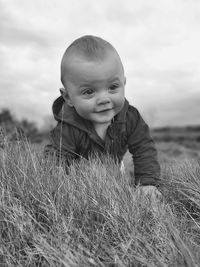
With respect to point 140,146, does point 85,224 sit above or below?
below

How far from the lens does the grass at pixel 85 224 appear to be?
5.42ft

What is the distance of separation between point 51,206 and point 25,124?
13.1 metres

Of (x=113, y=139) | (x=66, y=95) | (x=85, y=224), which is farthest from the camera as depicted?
(x=113, y=139)

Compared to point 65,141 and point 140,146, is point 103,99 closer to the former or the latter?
point 65,141

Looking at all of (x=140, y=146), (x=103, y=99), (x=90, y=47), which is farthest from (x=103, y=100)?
(x=140, y=146)

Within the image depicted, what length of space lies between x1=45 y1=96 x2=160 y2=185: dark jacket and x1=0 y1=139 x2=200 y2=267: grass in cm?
96

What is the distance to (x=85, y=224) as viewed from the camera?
195 cm

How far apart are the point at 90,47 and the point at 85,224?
5.81 ft

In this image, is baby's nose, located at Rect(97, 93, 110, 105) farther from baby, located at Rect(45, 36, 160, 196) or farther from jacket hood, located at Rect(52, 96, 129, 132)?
jacket hood, located at Rect(52, 96, 129, 132)

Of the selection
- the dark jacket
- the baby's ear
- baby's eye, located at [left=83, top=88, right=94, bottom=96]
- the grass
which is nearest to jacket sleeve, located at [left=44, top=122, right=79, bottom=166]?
the dark jacket

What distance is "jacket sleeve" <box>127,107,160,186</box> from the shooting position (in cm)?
368

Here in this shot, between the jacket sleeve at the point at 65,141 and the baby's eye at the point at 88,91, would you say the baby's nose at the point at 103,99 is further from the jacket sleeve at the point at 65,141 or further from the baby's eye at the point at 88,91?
the jacket sleeve at the point at 65,141

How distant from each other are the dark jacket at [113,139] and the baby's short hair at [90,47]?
0.54 m

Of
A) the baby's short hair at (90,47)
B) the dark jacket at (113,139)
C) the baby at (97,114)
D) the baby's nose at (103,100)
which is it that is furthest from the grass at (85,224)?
the baby's short hair at (90,47)
